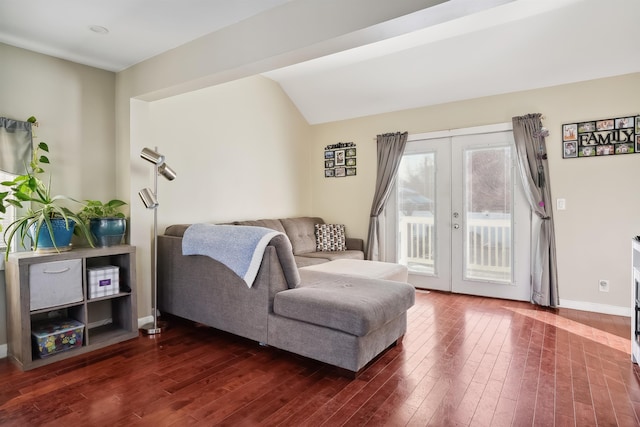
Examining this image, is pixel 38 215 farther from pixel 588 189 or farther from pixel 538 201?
pixel 588 189

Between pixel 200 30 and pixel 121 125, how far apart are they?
134cm

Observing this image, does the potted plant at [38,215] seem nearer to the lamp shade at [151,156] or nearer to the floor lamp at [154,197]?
the floor lamp at [154,197]

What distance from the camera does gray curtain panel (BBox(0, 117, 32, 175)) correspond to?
2695mm

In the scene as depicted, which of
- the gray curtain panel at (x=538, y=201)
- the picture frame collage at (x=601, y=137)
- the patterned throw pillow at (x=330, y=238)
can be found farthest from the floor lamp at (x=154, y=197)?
the picture frame collage at (x=601, y=137)

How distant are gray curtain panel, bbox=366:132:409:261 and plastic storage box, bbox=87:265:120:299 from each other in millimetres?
3252

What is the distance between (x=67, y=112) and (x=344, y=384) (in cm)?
319

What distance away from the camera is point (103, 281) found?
2.95 m

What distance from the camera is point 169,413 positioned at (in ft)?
6.50

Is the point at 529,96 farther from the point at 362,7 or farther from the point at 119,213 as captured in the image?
the point at 119,213

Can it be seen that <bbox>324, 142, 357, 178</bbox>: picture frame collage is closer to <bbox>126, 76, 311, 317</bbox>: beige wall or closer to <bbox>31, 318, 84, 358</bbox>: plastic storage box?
<bbox>126, 76, 311, 317</bbox>: beige wall

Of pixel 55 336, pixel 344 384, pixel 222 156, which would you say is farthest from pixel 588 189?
pixel 55 336

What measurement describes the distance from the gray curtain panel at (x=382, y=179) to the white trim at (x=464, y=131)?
0.19m

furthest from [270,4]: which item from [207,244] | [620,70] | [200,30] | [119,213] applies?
[620,70]

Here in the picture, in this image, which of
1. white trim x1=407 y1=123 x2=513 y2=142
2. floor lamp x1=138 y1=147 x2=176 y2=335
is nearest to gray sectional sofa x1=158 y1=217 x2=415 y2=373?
floor lamp x1=138 y1=147 x2=176 y2=335
